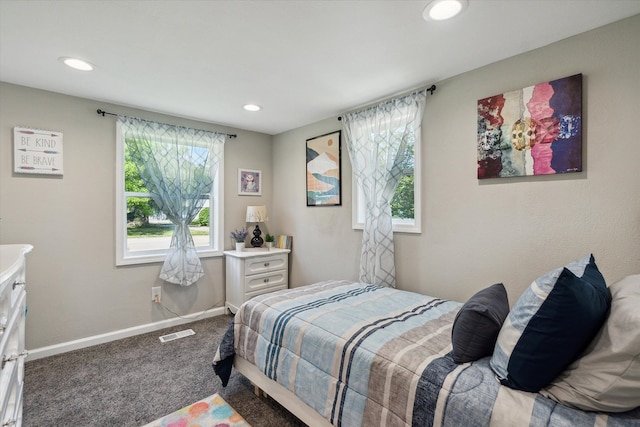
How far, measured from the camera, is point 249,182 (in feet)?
12.9

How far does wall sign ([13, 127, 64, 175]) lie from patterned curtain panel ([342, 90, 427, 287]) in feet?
8.97

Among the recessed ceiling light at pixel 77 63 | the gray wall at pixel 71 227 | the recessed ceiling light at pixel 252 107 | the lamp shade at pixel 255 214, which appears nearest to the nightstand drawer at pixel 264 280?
the lamp shade at pixel 255 214

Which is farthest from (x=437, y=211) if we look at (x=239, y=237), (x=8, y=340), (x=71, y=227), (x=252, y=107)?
(x=71, y=227)

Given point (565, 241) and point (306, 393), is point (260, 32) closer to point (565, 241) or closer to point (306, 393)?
point (306, 393)

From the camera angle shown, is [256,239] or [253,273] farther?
[256,239]

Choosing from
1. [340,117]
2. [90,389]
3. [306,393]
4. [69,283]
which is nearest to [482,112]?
[340,117]

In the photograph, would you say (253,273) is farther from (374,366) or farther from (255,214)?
(374,366)

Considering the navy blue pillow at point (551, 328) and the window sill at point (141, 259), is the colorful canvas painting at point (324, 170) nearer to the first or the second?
the window sill at point (141, 259)

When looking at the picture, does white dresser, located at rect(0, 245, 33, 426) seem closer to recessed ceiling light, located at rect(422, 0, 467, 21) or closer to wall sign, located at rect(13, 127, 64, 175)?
wall sign, located at rect(13, 127, 64, 175)

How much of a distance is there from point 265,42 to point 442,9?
40.7 inches

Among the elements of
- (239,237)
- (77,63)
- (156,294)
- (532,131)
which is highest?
(77,63)

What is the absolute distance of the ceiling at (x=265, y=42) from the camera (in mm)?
1570

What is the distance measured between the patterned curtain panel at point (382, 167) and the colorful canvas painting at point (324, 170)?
0.41m

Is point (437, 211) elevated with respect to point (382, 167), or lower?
lower
